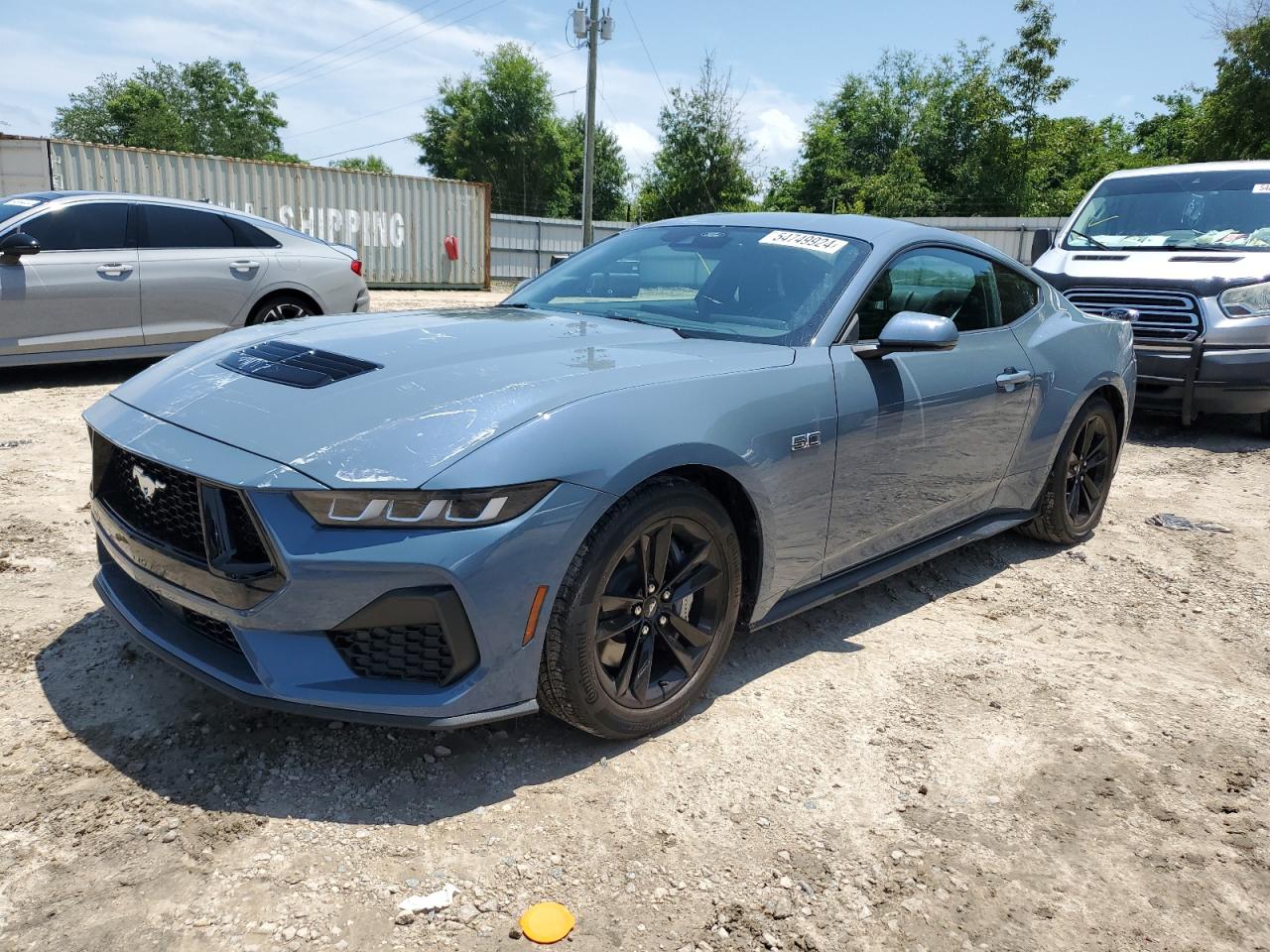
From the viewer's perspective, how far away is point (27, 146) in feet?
50.9

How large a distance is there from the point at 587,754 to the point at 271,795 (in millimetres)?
820

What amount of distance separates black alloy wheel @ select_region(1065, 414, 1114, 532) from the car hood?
2293 millimetres

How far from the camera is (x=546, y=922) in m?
2.01

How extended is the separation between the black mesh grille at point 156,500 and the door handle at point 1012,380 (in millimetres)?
2958

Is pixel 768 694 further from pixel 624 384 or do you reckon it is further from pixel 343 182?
pixel 343 182

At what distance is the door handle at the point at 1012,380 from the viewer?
3.82 m

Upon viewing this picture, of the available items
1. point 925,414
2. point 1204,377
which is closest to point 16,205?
point 925,414

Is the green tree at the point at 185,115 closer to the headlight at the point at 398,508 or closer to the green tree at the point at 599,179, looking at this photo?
the green tree at the point at 599,179

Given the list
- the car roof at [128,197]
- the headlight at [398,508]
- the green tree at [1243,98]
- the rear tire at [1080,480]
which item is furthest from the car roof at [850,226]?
the green tree at [1243,98]

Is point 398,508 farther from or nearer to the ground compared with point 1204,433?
farther from the ground

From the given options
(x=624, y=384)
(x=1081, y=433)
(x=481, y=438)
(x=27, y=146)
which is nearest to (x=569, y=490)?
(x=481, y=438)

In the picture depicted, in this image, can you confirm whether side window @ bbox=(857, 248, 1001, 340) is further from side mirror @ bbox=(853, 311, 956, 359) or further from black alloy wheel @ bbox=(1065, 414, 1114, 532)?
black alloy wheel @ bbox=(1065, 414, 1114, 532)

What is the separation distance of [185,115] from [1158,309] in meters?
79.1

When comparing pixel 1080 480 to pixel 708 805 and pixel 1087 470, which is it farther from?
pixel 708 805
